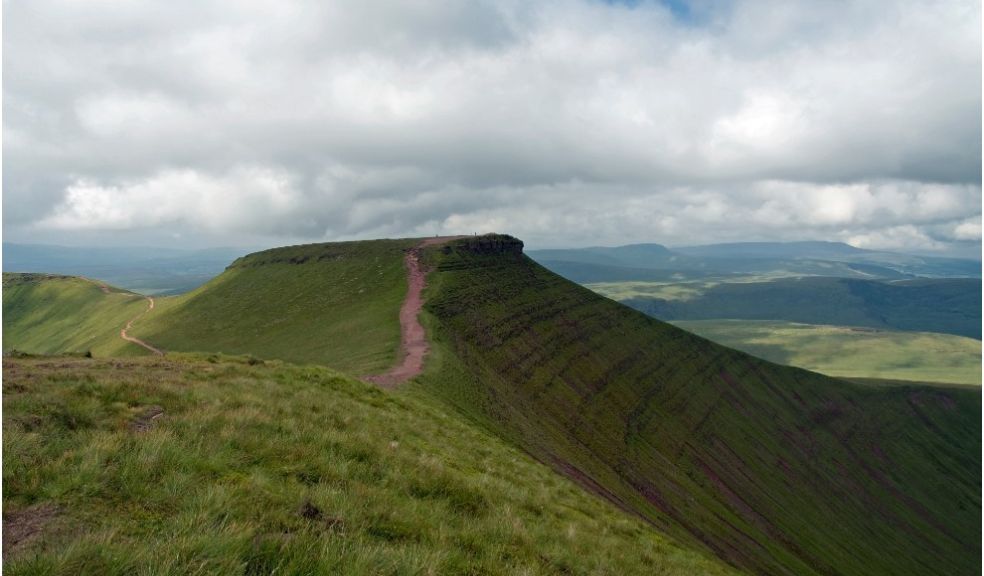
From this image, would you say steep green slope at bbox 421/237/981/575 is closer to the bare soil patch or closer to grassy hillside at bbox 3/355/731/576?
grassy hillside at bbox 3/355/731/576

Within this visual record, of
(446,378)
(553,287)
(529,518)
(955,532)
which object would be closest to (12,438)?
(529,518)

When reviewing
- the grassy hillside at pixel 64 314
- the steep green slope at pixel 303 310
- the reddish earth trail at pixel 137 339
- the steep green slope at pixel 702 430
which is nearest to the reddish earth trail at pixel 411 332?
the steep green slope at pixel 303 310

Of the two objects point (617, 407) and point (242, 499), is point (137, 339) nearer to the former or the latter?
point (617, 407)

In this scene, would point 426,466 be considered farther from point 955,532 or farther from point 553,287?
point 955,532

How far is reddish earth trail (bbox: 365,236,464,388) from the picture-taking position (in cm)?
4223

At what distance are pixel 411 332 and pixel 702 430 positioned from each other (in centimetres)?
5281

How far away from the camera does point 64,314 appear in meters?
140

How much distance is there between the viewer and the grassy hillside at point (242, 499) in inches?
272

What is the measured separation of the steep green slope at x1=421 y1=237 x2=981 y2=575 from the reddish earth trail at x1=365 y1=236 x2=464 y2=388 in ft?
6.85

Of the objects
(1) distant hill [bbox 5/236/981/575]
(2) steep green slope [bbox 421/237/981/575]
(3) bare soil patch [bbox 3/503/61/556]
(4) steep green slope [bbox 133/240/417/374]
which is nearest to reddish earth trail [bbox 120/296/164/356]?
(4) steep green slope [bbox 133/240/417/374]

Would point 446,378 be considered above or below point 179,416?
below

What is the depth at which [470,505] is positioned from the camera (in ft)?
40.3

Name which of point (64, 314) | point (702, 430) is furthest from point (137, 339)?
point (702, 430)

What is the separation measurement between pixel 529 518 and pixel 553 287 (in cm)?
9987
